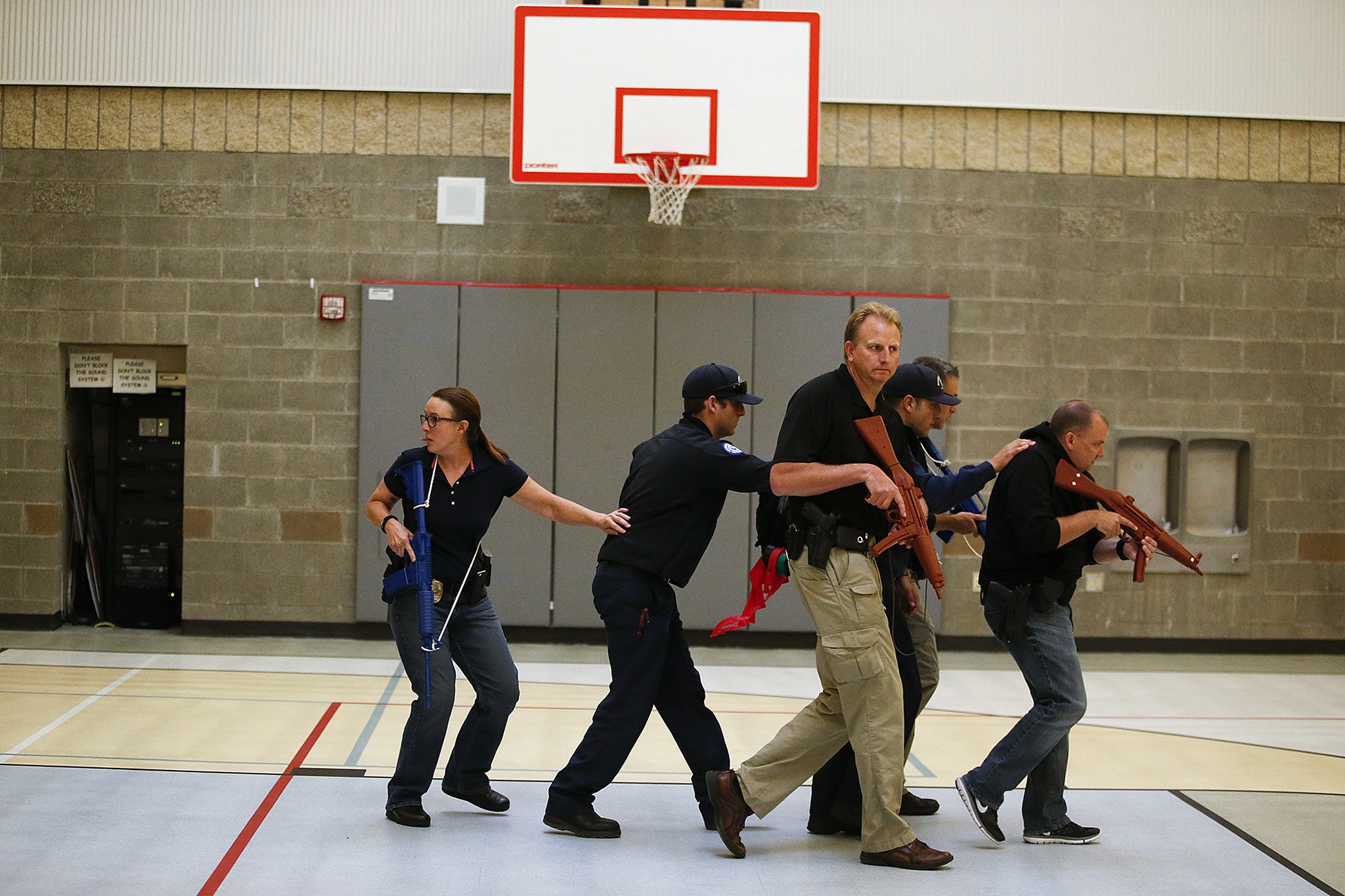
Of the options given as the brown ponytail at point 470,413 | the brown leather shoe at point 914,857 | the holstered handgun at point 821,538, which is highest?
the brown ponytail at point 470,413

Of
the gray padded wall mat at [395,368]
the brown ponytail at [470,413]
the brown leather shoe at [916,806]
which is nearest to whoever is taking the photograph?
the brown ponytail at [470,413]

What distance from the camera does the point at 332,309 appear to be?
852cm

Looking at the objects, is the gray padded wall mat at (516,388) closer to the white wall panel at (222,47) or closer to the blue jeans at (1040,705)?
the white wall panel at (222,47)

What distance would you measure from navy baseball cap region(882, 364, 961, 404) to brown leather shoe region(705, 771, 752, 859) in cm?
144

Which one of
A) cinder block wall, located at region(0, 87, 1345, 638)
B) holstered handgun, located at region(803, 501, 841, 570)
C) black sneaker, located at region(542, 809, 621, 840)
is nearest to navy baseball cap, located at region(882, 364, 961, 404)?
holstered handgun, located at region(803, 501, 841, 570)

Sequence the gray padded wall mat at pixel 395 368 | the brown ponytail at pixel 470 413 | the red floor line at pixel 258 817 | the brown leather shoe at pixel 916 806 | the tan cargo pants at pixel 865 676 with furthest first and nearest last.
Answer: the gray padded wall mat at pixel 395 368
the brown leather shoe at pixel 916 806
the brown ponytail at pixel 470 413
the tan cargo pants at pixel 865 676
the red floor line at pixel 258 817

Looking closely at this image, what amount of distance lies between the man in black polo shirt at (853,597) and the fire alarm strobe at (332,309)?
533 centimetres

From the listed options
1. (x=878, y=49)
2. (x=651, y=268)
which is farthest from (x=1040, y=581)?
(x=878, y=49)

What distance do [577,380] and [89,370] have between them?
351cm

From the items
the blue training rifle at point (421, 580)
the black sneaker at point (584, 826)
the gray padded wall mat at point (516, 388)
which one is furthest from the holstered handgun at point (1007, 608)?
the gray padded wall mat at point (516, 388)

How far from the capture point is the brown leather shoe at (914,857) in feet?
12.8

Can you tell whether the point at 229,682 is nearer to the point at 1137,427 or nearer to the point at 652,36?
the point at 652,36

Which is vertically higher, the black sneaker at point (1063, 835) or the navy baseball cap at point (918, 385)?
the navy baseball cap at point (918, 385)

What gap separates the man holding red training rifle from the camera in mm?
4090
